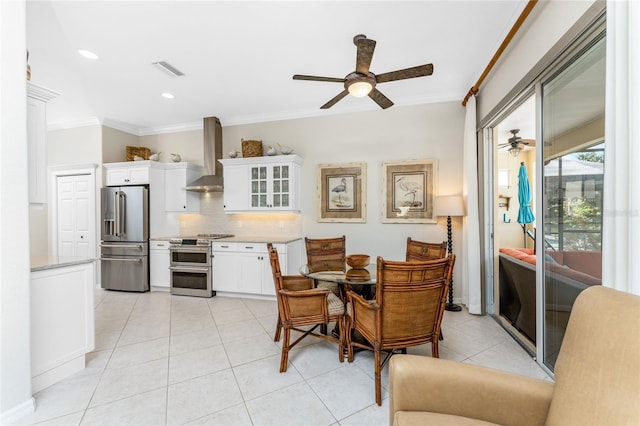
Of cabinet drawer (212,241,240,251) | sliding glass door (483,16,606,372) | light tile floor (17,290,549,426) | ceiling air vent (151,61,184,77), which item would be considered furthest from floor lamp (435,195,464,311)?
ceiling air vent (151,61,184,77)

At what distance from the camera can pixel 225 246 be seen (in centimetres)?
431

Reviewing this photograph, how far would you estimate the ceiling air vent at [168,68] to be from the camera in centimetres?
313

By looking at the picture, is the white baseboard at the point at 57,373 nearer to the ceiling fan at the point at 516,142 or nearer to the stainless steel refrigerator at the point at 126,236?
the stainless steel refrigerator at the point at 126,236

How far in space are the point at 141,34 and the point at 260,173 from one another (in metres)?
2.26

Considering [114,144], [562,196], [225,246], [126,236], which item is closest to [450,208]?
[562,196]

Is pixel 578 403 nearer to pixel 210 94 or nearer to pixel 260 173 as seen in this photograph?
pixel 260 173

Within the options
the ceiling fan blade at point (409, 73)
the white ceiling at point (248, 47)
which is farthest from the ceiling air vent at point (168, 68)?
the ceiling fan blade at point (409, 73)

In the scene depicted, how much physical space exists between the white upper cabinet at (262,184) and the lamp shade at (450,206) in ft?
6.84

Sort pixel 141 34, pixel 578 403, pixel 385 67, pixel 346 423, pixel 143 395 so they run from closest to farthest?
1. pixel 578 403
2. pixel 346 423
3. pixel 143 395
4. pixel 141 34
5. pixel 385 67

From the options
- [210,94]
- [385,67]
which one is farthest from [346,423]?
[210,94]

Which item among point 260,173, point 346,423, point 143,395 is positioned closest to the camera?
point 346,423
